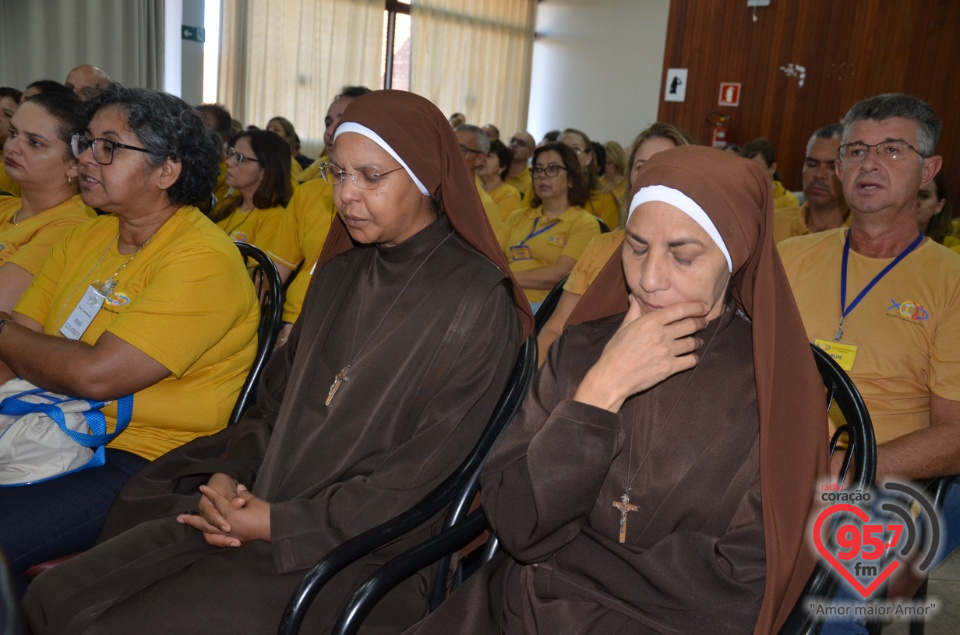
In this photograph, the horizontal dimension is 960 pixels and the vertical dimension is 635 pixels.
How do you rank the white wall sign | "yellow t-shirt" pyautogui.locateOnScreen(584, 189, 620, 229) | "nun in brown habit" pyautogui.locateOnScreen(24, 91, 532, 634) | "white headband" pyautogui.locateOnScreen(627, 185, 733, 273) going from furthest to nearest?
the white wall sign, "yellow t-shirt" pyautogui.locateOnScreen(584, 189, 620, 229), "nun in brown habit" pyautogui.locateOnScreen(24, 91, 532, 634), "white headband" pyautogui.locateOnScreen(627, 185, 733, 273)

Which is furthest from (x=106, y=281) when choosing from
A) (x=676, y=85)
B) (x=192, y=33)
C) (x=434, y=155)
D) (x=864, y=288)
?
(x=192, y=33)

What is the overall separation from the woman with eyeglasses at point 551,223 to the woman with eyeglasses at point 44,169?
99.2 inches

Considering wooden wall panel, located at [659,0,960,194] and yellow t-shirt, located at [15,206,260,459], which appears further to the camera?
wooden wall panel, located at [659,0,960,194]

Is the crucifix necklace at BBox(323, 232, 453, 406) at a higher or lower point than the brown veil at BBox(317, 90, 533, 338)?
lower

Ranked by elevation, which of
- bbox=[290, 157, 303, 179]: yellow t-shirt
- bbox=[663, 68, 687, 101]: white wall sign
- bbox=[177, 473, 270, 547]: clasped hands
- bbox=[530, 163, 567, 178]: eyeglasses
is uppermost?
bbox=[663, 68, 687, 101]: white wall sign

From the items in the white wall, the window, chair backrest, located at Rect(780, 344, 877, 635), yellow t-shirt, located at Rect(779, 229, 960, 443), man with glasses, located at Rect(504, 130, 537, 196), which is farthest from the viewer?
the white wall

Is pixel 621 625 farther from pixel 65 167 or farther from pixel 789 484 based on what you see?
pixel 65 167

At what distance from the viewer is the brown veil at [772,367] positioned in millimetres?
1352

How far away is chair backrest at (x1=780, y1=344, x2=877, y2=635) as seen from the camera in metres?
1.31

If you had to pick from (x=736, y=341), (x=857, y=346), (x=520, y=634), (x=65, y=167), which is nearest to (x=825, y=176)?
(x=857, y=346)

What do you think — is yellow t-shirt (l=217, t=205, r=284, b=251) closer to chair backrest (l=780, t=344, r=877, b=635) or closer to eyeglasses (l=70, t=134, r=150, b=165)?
eyeglasses (l=70, t=134, r=150, b=165)

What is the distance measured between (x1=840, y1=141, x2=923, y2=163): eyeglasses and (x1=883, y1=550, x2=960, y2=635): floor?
164cm

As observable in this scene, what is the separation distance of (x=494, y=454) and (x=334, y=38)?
36.2ft

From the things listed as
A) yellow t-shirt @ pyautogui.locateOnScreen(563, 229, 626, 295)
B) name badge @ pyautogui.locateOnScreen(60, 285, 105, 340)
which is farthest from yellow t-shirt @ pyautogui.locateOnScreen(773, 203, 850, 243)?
name badge @ pyautogui.locateOnScreen(60, 285, 105, 340)
